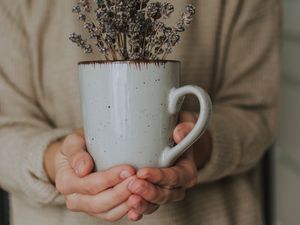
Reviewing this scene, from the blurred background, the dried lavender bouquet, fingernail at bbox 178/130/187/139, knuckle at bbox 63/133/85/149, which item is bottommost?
the blurred background

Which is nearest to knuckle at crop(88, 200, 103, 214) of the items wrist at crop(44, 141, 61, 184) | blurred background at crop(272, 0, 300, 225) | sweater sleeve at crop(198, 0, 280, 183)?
wrist at crop(44, 141, 61, 184)

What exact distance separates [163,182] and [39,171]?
0.20 meters

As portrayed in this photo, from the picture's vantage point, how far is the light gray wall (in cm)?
111

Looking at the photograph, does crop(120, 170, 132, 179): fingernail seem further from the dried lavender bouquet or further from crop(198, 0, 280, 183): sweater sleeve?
crop(198, 0, 280, 183): sweater sleeve

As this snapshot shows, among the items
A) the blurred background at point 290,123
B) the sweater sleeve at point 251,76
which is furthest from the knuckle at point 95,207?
the blurred background at point 290,123

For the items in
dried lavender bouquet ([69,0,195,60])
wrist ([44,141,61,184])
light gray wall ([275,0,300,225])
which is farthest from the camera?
light gray wall ([275,0,300,225])

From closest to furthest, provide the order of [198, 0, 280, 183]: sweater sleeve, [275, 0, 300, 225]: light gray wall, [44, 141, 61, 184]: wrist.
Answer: [44, 141, 61, 184]: wrist < [198, 0, 280, 183]: sweater sleeve < [275, 0, 300, 225]: light gray wall

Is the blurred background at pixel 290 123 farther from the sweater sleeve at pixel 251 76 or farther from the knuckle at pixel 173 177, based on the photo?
the knuckle at pixel 173 177

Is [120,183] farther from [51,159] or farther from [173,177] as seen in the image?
[51,159]

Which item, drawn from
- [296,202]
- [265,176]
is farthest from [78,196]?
[265,176]

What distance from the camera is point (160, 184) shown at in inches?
17.6

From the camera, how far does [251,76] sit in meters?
0.73

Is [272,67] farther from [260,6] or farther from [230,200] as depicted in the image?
[230,200]

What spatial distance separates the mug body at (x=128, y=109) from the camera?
420 mm
